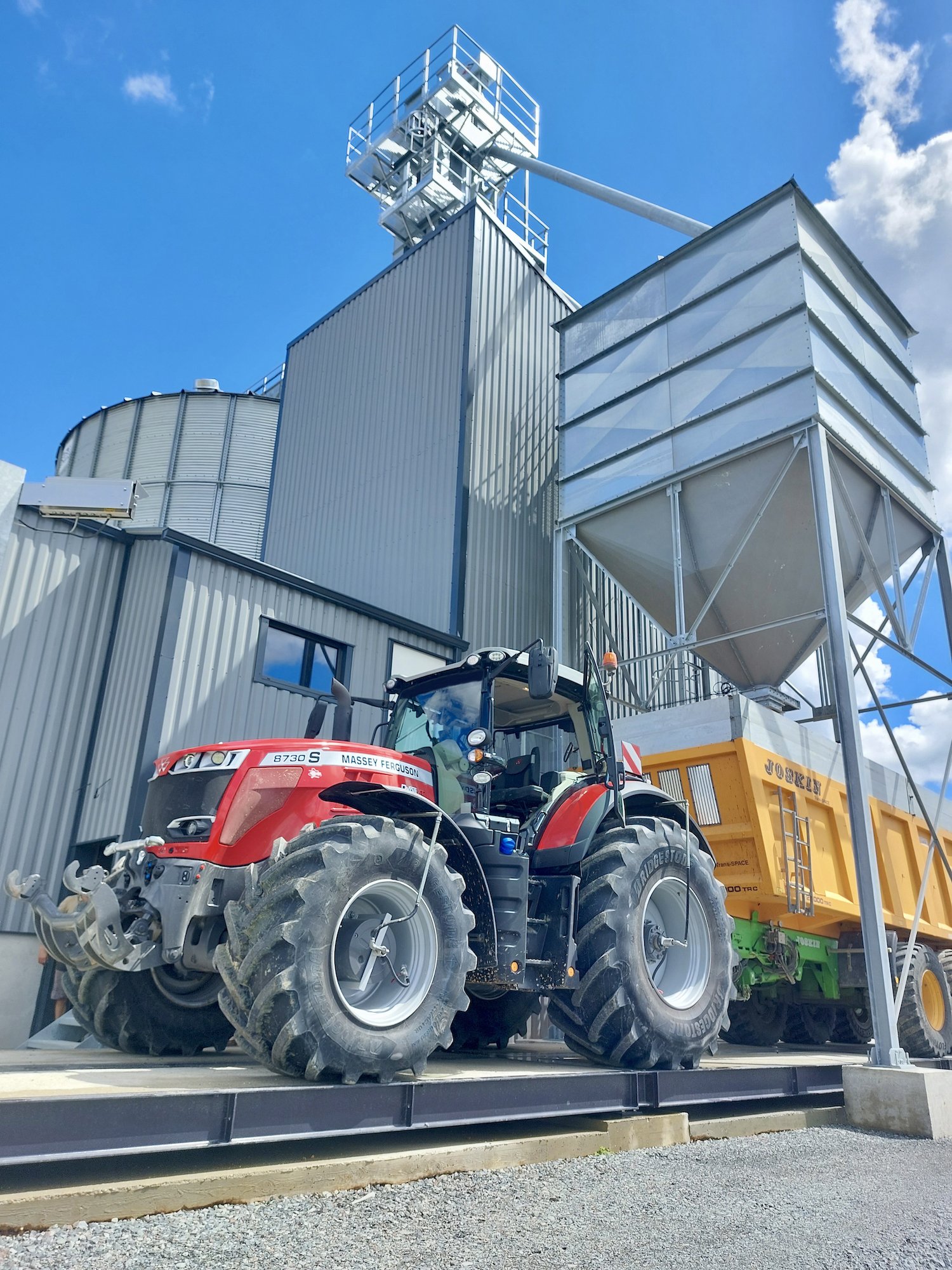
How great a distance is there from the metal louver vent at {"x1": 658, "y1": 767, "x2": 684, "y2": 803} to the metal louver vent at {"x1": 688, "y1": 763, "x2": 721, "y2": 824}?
112mm

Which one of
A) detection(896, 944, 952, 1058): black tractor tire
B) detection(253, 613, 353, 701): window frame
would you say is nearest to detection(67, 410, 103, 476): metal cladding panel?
detection(253, 613, 353, 701): window frame

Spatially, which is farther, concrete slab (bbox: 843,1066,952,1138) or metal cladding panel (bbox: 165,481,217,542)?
metal cladding panel (bbox: 165,481,217,542)

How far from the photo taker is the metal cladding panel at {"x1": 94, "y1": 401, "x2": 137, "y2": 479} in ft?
90.5

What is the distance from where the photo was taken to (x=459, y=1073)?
541 cm

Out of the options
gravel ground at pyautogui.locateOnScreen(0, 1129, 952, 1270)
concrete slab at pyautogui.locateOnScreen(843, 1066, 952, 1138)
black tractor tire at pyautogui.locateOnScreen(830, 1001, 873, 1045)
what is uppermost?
black tractor tire at pyautogui.locateOnScreen(830, 1001, 873, 1045)

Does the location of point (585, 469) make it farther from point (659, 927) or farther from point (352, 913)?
point (352, 913)

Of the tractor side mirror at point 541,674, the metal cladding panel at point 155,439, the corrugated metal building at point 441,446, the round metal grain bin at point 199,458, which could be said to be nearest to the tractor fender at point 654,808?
the tractor side mirror at point 541,674

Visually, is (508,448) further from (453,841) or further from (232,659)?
(453,841)

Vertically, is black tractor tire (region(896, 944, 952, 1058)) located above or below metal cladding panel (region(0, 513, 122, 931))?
below

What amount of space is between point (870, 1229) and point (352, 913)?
2.77 m

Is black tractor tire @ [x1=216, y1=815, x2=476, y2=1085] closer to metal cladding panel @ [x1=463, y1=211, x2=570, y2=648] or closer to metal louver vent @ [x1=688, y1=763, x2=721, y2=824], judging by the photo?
metal louver vent @ [x1=688, y1=763, x2=721, y2=824]

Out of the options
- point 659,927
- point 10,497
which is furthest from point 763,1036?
point 10,497

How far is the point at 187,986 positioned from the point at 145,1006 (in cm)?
28

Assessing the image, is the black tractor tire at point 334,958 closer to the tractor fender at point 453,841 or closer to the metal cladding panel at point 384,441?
the tractor fender at point 453,841
